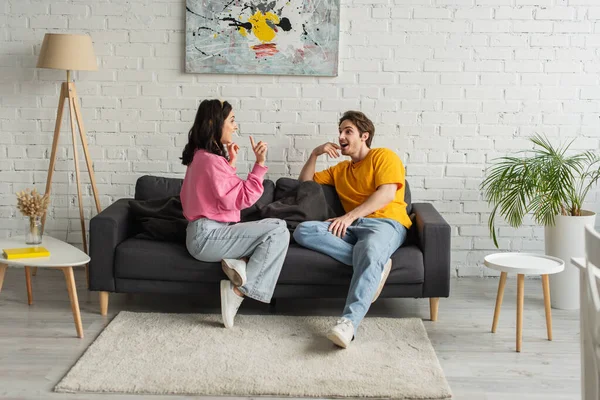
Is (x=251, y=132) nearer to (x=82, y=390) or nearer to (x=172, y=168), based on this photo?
(x=172, y=168)

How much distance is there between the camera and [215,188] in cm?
398

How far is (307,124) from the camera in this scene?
495cm

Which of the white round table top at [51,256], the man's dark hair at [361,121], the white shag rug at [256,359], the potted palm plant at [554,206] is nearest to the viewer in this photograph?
the white shag rug at [256,359]

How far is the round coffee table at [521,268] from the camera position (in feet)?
12.2

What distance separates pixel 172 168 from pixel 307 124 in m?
0.89

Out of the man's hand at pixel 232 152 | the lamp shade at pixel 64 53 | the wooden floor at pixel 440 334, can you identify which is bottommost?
the wooden floor at pixel 440 334

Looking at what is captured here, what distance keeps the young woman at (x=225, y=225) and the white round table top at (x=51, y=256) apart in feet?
1.83

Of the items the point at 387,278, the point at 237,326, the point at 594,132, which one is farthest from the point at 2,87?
the point at 594,132

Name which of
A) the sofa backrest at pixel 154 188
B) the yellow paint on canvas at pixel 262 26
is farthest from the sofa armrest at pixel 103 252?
the yellow paint on canvas at pixel 262 26

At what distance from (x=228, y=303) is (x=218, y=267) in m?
0.20

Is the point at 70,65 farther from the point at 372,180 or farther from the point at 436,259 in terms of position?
the point at 436,259

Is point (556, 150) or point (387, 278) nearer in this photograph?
point (387, 278)

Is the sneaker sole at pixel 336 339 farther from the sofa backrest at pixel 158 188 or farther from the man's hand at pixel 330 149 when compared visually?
the man's hand at pixel 330 149

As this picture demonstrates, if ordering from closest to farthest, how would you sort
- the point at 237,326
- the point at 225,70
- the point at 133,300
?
the point at 237,326, the point at 133,300, the point at 225,70
